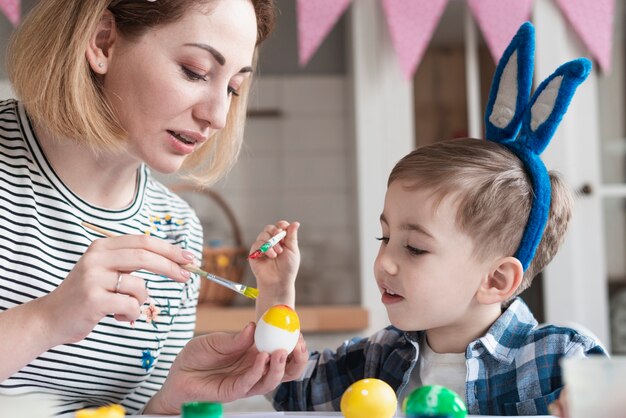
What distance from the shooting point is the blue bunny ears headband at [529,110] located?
1.21 metres

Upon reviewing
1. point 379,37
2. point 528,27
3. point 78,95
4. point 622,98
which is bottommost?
point 78,95

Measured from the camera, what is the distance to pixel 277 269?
1.21 meters

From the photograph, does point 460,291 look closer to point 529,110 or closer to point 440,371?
point 440,371

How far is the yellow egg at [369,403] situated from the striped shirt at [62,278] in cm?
52

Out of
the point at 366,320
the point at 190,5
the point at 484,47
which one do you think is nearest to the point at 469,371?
the point at 190,5

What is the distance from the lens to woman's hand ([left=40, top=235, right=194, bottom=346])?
2.95 ft

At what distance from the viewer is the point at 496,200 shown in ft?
4.14

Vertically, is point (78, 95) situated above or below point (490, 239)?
above

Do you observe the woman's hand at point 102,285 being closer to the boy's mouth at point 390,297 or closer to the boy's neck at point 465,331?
the boy's mouth at point 390,297

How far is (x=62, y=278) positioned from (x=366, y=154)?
1.96 m

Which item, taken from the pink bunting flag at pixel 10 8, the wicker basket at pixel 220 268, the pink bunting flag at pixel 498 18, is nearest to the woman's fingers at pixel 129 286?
the wicker basket at pixel 220 268

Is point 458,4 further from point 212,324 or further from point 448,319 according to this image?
point 448,319

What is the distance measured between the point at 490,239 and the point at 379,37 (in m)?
2.01

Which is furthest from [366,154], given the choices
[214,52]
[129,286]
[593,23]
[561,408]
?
[561,408]
